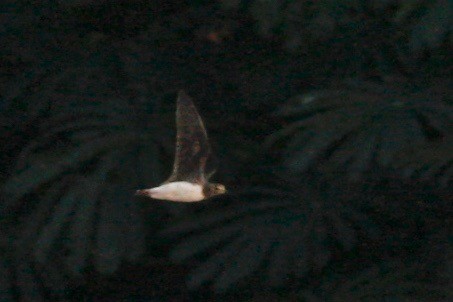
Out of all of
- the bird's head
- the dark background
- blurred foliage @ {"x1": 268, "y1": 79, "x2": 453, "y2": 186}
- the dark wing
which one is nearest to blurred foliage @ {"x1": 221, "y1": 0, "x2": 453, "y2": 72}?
the dark background

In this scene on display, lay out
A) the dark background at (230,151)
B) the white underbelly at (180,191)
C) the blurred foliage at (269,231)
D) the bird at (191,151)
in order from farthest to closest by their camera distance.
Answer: the blurred foliage at (269,231)
the dark background at (230,151)
the bird at (191,151)
the white underbelly at (180,191)

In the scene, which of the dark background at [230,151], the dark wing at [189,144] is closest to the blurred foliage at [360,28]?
the dark background at [230,151]

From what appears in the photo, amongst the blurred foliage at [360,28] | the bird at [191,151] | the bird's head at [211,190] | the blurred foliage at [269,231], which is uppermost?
the blurred foliage at [360,28]

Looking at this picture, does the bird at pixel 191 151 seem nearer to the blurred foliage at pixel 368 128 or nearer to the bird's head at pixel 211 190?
the bird's head at pixel 211 190

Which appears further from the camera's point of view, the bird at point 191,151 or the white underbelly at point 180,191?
the bird at point 191,151

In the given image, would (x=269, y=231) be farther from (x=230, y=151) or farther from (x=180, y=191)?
(x=180, y=191)
